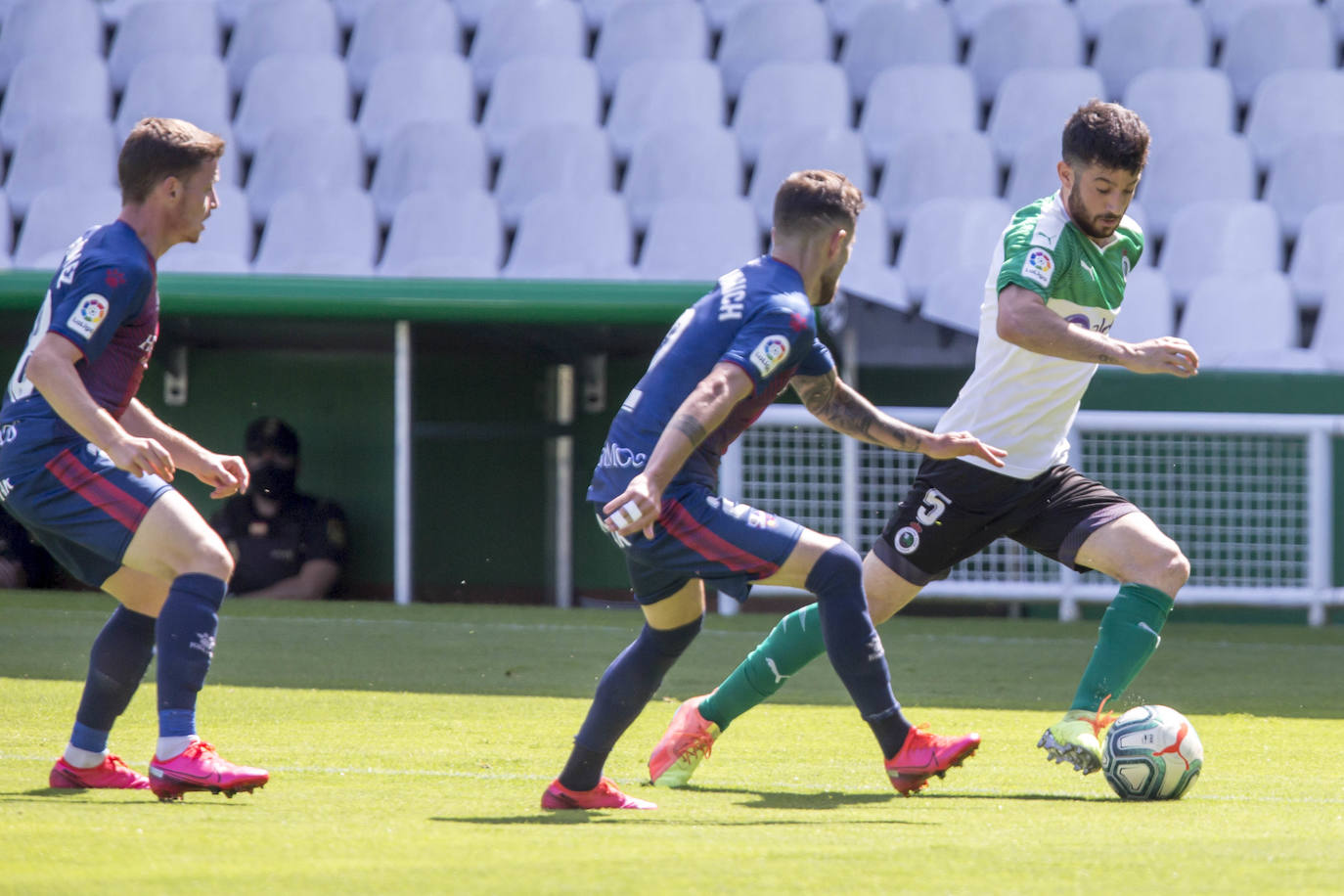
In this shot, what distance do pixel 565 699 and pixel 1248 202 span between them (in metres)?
6.04

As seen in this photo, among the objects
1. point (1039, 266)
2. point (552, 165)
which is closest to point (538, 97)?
point (552, 165)

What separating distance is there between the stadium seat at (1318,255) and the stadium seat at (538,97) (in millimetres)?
4451

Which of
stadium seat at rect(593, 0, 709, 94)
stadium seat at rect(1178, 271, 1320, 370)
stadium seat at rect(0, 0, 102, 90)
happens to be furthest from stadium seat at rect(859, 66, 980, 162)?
stadium seat at rect(0, 0, 102, 90)

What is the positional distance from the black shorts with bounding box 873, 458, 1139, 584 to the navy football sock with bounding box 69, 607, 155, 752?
6.01ft

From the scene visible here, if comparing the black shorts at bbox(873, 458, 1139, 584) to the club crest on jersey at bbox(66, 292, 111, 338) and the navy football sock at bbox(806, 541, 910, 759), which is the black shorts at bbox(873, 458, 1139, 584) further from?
the club crest on jersey at bbox(66, 292, 111, 338)

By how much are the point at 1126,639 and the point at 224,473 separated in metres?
2.18

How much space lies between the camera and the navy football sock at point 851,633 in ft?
11.6

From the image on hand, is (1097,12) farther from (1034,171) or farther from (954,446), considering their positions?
(954,446)

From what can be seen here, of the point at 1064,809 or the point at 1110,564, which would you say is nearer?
the point at 1064,809

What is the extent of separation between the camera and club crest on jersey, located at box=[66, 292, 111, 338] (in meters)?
3.46

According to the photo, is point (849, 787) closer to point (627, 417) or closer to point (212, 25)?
point (627, 417)

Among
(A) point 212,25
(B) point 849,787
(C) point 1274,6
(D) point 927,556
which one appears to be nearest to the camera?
(B) point 849,787

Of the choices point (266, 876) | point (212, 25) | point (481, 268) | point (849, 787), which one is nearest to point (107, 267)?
point (266, 876)

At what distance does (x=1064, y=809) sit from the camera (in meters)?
3.64
